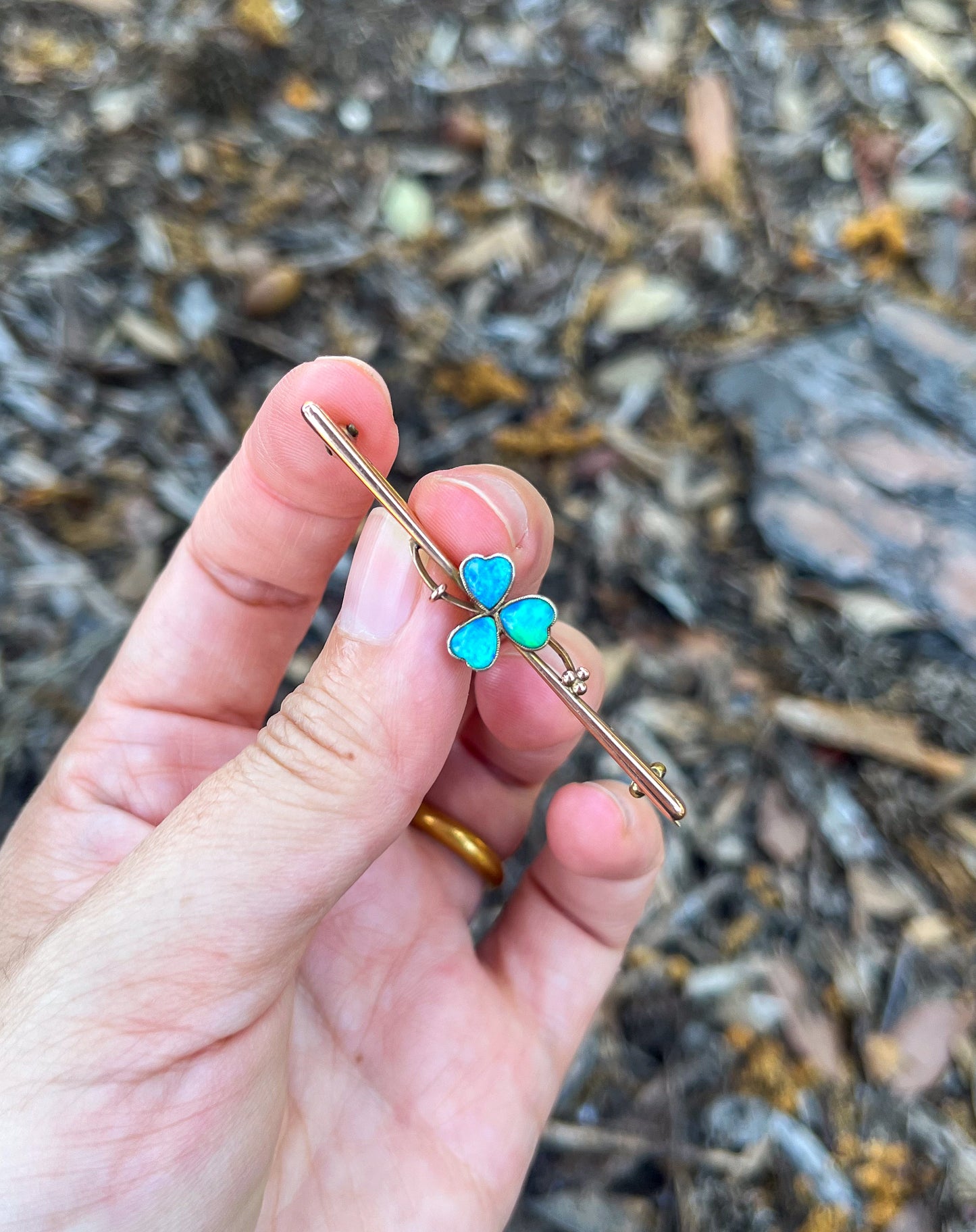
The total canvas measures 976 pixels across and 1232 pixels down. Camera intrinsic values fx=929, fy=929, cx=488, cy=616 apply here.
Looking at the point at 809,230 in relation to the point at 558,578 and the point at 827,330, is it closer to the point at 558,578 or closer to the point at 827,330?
the point at 827,330

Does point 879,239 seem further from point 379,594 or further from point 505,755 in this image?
point 379,594

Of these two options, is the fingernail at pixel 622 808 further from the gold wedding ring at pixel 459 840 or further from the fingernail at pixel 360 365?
the fingernail at pixel 360 365

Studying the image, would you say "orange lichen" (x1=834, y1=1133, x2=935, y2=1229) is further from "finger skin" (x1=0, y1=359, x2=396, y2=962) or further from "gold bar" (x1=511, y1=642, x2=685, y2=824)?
"finger skin" (x1=0, y1=359, x2=396, y2=962)

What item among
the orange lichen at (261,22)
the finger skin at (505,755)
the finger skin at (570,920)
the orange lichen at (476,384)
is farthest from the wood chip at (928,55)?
the finger skin at (570,920)

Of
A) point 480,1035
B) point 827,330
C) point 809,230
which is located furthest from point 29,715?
point 809,230

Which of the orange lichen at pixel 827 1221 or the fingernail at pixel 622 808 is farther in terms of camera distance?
the orange lichen at pixel 827 1221

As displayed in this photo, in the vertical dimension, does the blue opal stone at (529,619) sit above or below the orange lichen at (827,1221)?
above
